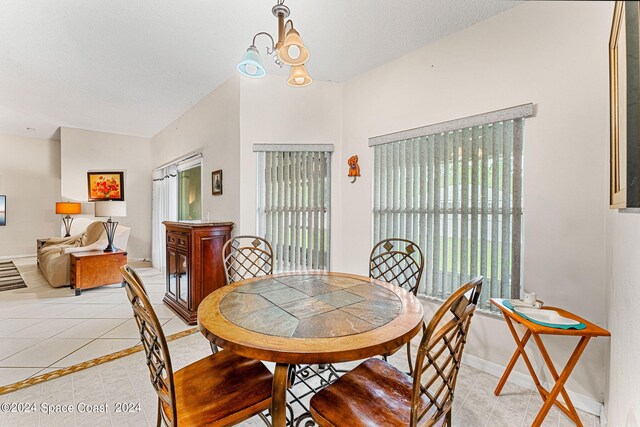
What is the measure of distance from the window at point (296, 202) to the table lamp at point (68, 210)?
186 inches

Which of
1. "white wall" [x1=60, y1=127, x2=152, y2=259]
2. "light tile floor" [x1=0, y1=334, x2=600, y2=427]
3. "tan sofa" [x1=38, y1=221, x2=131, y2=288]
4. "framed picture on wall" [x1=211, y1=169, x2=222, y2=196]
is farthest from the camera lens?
"white wall" [x1=60, y1=127, x2=152, y2=259]

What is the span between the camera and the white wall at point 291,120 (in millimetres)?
3064

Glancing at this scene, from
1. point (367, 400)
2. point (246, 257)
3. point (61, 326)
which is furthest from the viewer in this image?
point (61, 326)

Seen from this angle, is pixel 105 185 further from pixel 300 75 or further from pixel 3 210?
pixel 300 75

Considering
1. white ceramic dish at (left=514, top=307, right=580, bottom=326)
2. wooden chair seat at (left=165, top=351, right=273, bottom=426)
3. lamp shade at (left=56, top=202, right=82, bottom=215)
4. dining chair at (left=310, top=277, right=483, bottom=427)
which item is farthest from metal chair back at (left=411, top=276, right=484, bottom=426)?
lamp shade at (left=56, top=202, right=82, bottom=215)

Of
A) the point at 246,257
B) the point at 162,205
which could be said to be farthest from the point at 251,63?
the point at 162,205

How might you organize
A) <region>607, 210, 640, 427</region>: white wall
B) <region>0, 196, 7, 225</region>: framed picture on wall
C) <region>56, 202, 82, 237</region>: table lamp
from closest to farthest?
<region>607, 210, 640, 427</region>: white wall, <region>56, 202, 82, 237</region>: table lamp, <region>0, 196, 7, 225</region>: framed picture on wall

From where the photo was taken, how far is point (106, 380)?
1.89 metres

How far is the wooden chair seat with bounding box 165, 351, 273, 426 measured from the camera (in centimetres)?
104

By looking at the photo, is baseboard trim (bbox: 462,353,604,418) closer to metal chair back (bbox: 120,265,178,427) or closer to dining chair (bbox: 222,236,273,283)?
dining chair (bbox: 222,236,273,283)

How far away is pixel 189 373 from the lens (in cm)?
126

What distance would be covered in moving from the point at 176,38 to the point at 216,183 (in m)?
1.58

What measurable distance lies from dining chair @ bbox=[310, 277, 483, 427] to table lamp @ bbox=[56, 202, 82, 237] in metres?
6.51

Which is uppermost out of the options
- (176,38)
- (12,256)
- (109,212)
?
(176,38)
